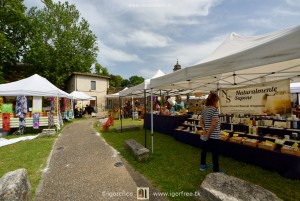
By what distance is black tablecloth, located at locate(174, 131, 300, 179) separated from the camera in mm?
3421

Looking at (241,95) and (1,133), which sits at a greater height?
(241,95)

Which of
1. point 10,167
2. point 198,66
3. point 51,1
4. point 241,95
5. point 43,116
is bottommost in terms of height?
point 10,167

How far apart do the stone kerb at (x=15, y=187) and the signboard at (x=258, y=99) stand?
5.52 m

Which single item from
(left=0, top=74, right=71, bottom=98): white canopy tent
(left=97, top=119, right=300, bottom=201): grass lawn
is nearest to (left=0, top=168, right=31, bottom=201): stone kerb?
(left=97, top=119, right=300, bottom=201): grass lawn

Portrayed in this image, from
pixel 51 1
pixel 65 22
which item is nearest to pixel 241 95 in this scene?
pixel 65 22

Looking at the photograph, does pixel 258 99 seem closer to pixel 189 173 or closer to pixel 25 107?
pixel 189 173

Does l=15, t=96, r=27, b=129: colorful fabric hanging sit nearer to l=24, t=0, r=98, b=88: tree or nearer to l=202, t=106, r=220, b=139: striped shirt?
l=202, t=106, r=220, b=139: striped shirt

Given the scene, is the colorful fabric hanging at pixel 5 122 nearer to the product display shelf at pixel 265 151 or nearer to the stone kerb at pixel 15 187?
the stone kerb at pixel 15 187

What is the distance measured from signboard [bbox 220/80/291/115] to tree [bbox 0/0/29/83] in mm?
22890

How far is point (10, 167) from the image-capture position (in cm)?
451

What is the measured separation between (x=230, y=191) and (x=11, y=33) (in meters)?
28.2

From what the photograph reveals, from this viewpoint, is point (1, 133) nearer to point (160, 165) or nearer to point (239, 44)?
point (160, 165)

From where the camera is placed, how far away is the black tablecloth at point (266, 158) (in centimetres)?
342

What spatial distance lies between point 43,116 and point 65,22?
20.7 m
